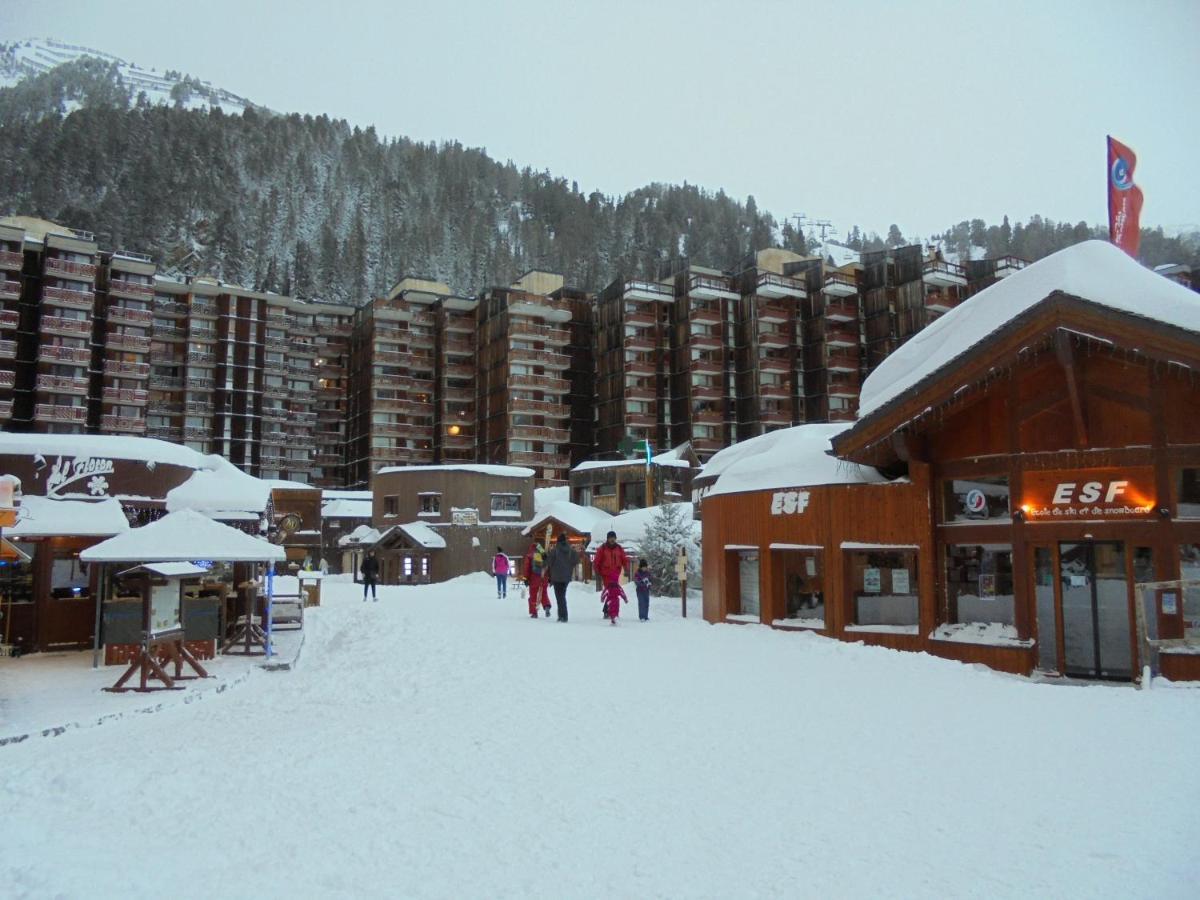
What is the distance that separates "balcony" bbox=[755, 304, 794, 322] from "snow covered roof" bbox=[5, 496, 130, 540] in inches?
2593

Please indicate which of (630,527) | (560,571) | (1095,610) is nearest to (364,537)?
(630,527)

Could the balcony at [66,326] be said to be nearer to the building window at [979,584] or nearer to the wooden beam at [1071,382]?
the building window at [979,584]

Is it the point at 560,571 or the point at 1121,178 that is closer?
the point at 1121,178

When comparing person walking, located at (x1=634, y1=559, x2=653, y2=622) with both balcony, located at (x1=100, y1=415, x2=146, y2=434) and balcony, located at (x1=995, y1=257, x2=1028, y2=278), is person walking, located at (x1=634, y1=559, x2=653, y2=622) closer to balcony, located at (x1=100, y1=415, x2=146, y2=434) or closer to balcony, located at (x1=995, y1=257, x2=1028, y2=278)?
balcony, located at (x1=100, y1=415, x2=146, y2=434)

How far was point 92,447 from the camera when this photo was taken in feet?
59.2

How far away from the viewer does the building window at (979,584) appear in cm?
1544

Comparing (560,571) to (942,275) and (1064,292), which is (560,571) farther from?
(942,275)

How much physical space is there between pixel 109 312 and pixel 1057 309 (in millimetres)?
77053

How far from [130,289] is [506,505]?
3935 cm

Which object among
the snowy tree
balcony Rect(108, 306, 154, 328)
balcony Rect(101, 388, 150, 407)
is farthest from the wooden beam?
balcony Rect(108, 306, 154, 328)

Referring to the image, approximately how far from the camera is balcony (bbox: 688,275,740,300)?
78.2m

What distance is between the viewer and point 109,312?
74812mm

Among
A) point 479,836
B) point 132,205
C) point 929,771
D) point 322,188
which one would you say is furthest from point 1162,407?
point 322,188

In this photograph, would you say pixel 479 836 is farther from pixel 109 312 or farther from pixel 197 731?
pixel 109 312
